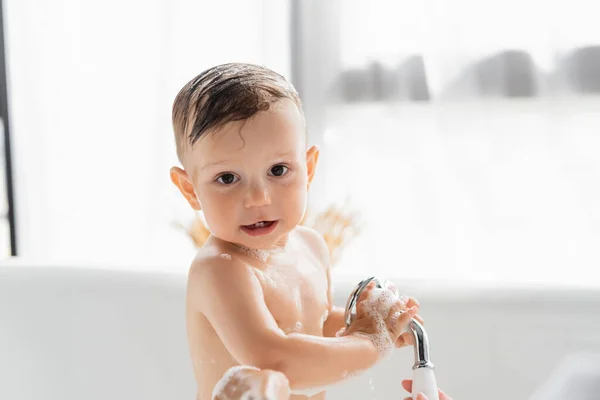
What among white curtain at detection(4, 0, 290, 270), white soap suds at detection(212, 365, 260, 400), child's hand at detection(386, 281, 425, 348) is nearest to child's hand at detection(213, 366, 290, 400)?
white soap suds at detection(212, 365, 260, 400)

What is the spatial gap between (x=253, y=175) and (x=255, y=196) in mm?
24

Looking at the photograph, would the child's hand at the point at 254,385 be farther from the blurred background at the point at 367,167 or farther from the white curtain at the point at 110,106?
the white curtain at the point at 110,106

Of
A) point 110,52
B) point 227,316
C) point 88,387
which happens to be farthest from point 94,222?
point 227,316

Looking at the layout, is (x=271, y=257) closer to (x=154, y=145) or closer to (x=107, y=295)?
(x=107, y=295)

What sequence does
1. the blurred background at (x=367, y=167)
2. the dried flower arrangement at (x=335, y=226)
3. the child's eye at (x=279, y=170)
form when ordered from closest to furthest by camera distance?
the child's eye at (x=279, y=170), the blurred background at (x=367, y=167), the dried flower arrangement at (x=335, y=226)

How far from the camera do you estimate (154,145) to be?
1.83 m

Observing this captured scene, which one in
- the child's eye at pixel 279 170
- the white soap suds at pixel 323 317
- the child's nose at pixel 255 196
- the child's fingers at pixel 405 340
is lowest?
the child's fingers at pixel 405 340

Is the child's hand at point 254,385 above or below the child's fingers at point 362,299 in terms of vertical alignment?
below

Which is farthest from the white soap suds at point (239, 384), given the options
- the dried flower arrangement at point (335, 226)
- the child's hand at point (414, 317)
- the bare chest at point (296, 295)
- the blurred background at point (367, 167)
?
the dried flower arrangement at point (335, 226)

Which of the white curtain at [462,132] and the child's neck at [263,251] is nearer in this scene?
the child's neck at [263,251]

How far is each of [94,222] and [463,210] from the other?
99cm

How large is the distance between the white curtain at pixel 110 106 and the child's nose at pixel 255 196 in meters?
0.96

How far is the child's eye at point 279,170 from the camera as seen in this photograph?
83cm

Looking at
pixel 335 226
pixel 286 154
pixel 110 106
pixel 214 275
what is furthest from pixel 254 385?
pixel 110 106
